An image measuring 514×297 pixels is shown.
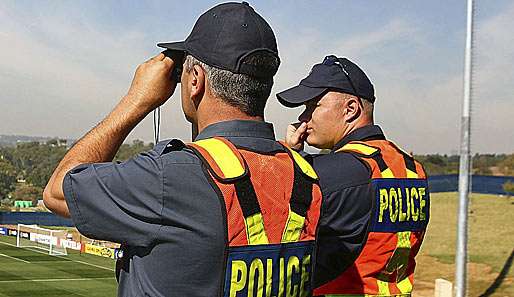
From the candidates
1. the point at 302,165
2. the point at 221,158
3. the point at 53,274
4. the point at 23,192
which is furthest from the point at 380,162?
the point at 23,192

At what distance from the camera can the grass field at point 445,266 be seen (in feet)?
53.8

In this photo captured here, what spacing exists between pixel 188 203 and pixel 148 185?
0.36 ft

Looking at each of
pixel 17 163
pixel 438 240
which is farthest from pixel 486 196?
pixel 17 163

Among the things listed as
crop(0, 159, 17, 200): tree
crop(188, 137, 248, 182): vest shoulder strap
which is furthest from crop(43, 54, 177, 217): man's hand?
crop(0, 159, 17, 200): tree

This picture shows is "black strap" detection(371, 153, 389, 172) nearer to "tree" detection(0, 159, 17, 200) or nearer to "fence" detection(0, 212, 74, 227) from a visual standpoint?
"fence" detection(0, 212, 74, 227)

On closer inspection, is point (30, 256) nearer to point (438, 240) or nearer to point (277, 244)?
point (438, 240)

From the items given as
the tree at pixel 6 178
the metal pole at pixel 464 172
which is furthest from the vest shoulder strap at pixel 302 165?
the tree at pixel 6 178

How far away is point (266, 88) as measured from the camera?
2215 mm

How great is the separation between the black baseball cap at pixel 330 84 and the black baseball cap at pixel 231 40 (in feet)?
4.21

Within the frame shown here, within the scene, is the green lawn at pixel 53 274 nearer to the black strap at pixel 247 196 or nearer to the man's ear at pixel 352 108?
the man's ear at pixel 352 108

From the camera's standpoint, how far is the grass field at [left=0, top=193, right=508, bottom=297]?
16.4 meters

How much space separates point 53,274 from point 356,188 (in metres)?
20.9

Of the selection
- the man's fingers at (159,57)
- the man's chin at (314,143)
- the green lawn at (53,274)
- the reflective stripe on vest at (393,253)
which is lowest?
the green lawn at (53,274)

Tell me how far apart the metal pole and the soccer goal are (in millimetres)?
20878
